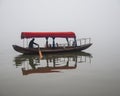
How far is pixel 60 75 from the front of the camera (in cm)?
1406

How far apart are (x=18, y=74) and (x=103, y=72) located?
388cm

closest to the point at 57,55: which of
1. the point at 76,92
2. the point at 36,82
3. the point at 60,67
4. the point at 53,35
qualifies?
the point at 53,35

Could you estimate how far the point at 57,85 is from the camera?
1234 cm

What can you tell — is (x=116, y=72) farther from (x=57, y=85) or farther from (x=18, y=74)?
(x=18, y=74)

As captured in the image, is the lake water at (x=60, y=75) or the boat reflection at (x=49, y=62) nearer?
the lake water at (x=60, y=75)

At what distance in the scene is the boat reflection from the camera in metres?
15.7

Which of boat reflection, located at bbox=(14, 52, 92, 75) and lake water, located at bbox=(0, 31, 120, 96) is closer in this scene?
lake water, located at bbox=(0, 31, 120, 96)

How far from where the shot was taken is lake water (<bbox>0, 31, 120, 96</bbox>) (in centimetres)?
1145

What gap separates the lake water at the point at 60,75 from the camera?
37.6 ft

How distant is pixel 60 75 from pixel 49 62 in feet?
12.1

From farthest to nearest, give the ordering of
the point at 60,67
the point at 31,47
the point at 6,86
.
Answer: the point at 31,47 → the point at 60,67 → the point at 6,86

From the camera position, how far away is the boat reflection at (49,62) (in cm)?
1574

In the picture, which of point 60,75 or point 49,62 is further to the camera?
point 49,62

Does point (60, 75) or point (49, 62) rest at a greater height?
point (49, 62)
